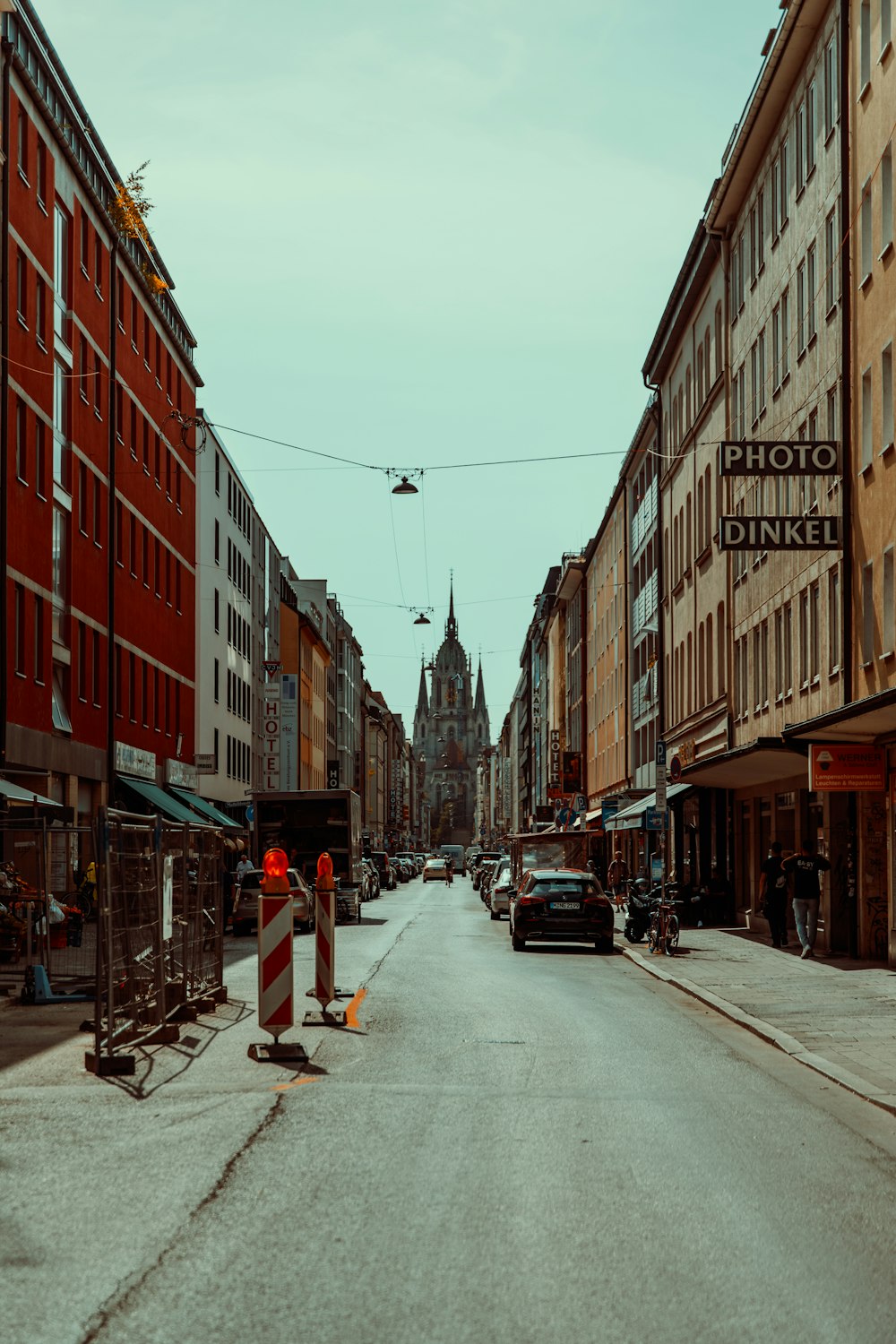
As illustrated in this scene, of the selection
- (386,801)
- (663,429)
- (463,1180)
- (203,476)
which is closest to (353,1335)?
(463,1180)

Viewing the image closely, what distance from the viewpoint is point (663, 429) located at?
53188 millimetres

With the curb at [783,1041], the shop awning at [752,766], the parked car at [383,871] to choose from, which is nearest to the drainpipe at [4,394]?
the shop awning at [752,766]

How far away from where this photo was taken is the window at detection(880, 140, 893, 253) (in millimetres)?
25578

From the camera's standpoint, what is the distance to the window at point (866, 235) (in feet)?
87.9

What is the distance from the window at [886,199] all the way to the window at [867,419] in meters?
2.00

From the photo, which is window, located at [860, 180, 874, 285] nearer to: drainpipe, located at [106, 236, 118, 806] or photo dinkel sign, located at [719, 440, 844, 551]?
photo dinkel sign, located at [719, 440, 844, 551]

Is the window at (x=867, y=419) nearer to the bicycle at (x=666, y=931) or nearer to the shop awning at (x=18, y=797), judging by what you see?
the bicycle at (x=666, y=931)

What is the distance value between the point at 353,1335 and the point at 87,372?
39796mm

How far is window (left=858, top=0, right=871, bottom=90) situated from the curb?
13.8m

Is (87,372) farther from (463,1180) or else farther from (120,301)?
(463,1180)

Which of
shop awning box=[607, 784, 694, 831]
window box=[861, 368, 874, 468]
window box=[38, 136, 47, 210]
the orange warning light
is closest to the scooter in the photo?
shop awning box=[607, 784, 694, 831]

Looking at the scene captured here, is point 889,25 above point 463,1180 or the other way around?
above

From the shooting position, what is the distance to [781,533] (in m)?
28.2

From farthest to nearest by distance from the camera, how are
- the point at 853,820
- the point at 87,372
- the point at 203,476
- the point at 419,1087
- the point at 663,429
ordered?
the point at 203,476
the point at 663,429
the point at 87,372
the point at 853,820
the point at 419,1087
